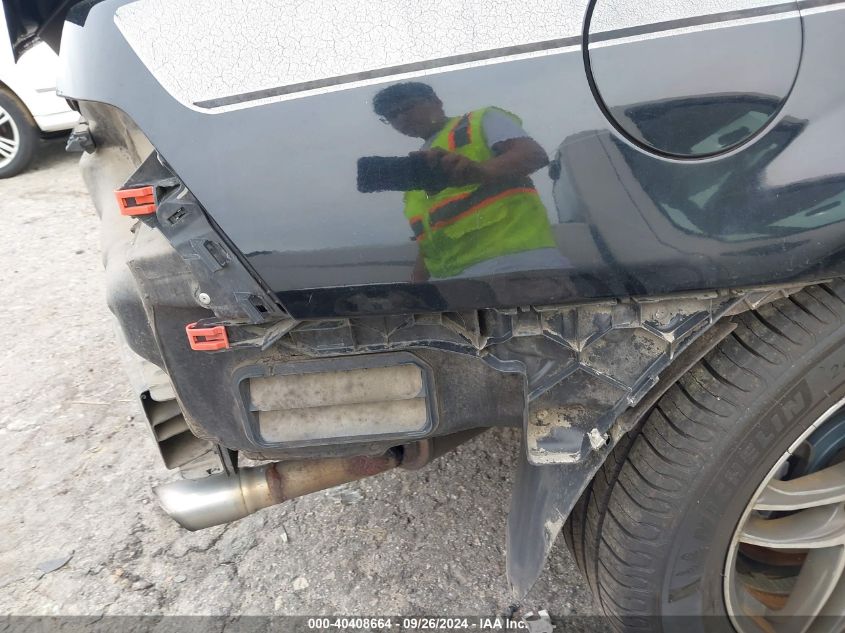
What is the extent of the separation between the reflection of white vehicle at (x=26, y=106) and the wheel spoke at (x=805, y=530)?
572cm

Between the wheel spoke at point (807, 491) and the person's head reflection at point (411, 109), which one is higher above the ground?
the person's head reflection at point (411, 109)

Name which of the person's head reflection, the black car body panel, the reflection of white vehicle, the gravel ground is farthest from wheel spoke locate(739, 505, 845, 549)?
the reflection of white vehicle

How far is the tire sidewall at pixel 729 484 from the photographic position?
128cm

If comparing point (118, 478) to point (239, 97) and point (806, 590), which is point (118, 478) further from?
point (806, 590)

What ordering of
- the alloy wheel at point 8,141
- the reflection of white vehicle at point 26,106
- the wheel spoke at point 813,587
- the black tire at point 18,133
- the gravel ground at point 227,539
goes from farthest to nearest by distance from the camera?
the alloy wheel at point 8,141, the black tire at point 18,133, the reflection of white vehicle at point 26,106, the gravel ground at point 227,539, the wheel spoke at point 813,587

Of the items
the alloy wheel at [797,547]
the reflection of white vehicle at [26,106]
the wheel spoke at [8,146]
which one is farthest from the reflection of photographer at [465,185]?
the wheel spoke at [8,146]

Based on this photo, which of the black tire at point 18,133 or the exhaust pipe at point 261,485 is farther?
the black tire at point 18,133

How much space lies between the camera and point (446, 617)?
1.96 m

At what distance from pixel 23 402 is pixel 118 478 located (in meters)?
0.87

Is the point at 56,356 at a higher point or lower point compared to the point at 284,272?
lower

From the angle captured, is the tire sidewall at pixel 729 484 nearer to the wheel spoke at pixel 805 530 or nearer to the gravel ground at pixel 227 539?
the wheel spoke at pixel 805 530

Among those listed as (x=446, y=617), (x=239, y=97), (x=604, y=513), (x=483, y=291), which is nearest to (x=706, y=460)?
(x=604, y=513)

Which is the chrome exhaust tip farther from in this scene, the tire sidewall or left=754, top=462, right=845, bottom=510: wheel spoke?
left=754, top=462, right=845, bottom=510: wheel spoke

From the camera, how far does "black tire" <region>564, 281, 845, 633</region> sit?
1.27m
